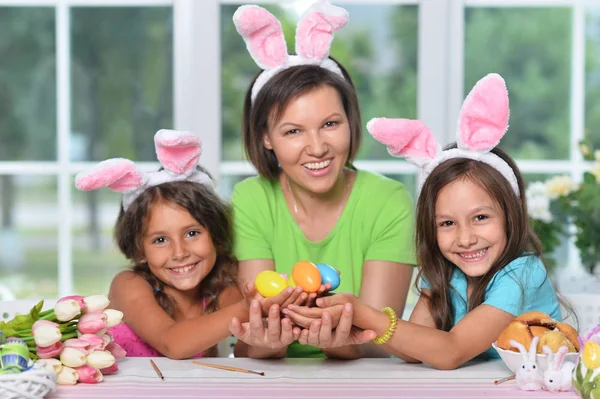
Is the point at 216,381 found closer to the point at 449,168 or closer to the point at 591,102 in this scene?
the point at 449,168

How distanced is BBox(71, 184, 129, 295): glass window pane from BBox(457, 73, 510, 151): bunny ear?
23.2 feet

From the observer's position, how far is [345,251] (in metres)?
2.15

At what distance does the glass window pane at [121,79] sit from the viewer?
6961mm

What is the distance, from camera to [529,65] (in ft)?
19.2

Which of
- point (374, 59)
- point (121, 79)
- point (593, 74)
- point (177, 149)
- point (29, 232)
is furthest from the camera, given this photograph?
point (29, 232)

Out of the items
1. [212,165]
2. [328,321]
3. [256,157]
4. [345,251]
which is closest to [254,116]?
[256,157]

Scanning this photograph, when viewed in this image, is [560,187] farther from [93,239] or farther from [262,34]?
[93,239]

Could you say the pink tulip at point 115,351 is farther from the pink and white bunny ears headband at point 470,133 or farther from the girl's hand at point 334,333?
the pink and white bunny ears headband at point 470,133

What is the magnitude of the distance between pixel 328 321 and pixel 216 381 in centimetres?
24

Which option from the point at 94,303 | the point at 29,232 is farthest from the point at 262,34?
the point at 29,232

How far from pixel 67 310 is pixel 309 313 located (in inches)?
17.7

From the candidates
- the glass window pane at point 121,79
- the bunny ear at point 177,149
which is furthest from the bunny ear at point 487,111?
the glass window pane at point 121,79

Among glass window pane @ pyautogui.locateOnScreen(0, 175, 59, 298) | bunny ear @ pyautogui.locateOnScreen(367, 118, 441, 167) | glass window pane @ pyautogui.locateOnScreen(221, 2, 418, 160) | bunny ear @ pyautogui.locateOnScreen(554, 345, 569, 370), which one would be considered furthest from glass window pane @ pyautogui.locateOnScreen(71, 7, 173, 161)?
bunny ear @ pyautogui.locateOnScreen(554, 345, 569, 370)

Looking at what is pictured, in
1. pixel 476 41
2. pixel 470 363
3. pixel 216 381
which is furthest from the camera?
pixel 476 41
